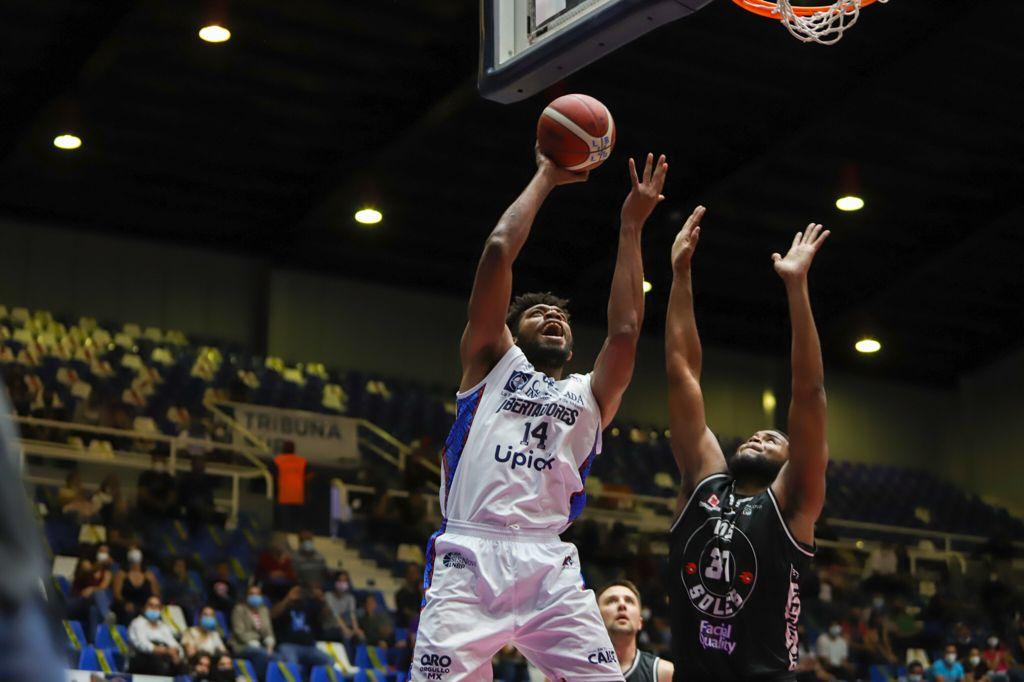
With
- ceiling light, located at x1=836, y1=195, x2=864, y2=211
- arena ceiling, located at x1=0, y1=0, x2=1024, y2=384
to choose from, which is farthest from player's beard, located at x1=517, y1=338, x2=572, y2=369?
ceiling light, located at x1=836, y1=195, x2=864, y2=211

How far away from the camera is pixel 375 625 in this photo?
1435 cm

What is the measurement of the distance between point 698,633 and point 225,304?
53.7 ft

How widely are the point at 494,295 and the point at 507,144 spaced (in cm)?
1282

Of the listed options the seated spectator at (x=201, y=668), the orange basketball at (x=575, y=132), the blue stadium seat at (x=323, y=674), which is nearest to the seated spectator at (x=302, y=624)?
the blue stadium seat at (x=323, y=674)

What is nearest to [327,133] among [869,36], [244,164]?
[244,164]

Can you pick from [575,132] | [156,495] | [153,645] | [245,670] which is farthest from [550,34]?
[156,495]

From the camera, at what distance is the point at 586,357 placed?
2303 centimetres

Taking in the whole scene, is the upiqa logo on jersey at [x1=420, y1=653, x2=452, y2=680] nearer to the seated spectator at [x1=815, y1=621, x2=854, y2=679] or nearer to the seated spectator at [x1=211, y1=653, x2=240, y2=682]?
the seated spectator at [x1=211, y1=653, x2=240, y2=682]

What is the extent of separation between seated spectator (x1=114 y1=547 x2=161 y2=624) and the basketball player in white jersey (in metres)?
7.82

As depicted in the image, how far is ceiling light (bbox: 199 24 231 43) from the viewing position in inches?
591

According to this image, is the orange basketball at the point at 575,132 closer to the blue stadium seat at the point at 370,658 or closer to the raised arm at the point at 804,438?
the raised arm at the point at 804,438

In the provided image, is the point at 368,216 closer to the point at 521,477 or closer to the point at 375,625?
the point at 375,625

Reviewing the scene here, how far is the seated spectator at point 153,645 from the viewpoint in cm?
1142

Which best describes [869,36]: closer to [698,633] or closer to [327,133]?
[327,133]
